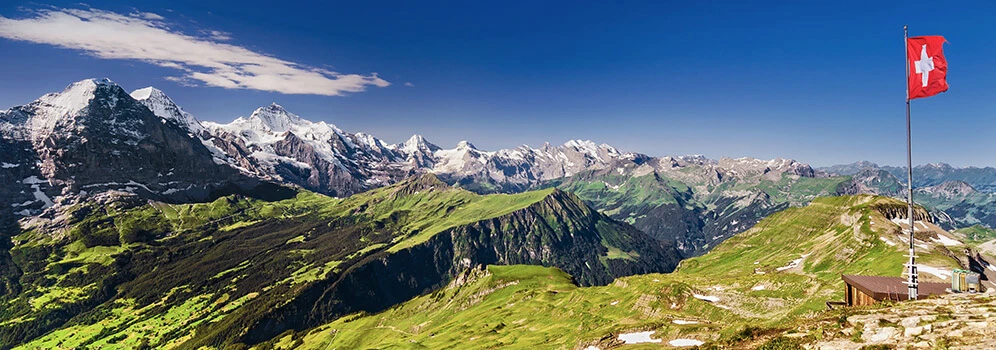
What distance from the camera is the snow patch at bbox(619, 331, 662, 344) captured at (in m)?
64.3

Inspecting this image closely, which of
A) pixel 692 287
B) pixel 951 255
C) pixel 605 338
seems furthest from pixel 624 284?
pixel 951 255

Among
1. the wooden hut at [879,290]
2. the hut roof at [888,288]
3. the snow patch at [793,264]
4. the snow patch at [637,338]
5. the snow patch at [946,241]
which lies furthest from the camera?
the snow patch at [793,264]

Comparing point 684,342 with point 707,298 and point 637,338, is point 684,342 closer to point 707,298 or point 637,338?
point 637,338

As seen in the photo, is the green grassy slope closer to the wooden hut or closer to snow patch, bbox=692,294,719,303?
snow patch, bbox=692,294,719,303

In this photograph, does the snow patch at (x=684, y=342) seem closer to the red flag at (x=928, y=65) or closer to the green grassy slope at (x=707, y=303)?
the green grassy slope at (x=707, y=303)

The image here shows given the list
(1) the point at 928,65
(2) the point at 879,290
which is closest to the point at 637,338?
(2) the point at 879,290

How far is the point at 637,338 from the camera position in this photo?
2625 inches

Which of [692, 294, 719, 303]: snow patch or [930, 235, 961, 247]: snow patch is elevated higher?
[930, 235, 961, 247]: snow patch

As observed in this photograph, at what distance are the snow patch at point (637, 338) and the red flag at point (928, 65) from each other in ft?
140

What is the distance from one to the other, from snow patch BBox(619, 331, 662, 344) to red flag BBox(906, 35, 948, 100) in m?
42.6

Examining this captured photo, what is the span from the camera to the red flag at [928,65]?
124 ft

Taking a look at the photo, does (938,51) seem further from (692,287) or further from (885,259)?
(885,259)

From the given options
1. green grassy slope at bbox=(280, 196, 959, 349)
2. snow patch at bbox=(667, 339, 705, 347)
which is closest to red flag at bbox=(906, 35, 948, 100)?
green grassy slope at bbox=(280, 196, 959, 349)

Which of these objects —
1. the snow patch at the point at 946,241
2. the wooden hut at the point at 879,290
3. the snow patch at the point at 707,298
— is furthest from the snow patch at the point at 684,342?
the snow patch at the point at 946,241
